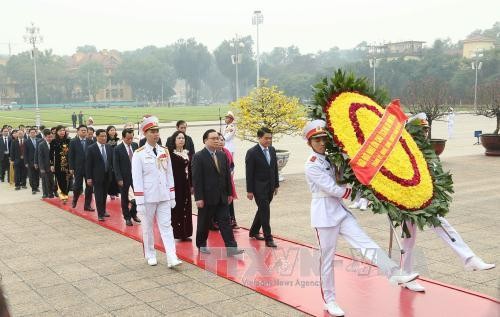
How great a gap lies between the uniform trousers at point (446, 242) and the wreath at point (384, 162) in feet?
1.03

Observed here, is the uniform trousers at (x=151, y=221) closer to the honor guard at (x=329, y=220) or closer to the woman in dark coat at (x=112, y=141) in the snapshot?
the honor guard at (x=329, y=220)

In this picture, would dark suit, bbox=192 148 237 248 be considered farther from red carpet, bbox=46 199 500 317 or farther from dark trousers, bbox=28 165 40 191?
dark trousers, bbox=28 165 40 191

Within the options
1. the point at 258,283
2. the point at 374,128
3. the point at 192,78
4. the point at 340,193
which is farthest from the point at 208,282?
the point at 192,78

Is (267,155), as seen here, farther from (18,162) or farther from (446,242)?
(18,162)

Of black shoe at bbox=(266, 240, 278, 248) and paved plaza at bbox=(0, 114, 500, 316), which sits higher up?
black shoe at bbox=(266, 240, 278, 248)

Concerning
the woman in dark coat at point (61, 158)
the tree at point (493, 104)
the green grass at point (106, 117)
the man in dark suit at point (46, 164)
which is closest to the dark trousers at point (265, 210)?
the woman in dark coat at point (61, 158)

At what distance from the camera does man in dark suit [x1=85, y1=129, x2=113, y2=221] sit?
9.73 metres

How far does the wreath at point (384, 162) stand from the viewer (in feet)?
16.7

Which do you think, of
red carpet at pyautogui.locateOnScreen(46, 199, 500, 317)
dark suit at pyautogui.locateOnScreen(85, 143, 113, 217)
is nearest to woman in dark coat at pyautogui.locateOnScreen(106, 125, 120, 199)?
dark suit at pyautogui.locateOnScreen(85, 143, 113, 217)

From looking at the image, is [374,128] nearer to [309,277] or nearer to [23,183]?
[309,277]

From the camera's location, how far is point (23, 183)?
564 inches

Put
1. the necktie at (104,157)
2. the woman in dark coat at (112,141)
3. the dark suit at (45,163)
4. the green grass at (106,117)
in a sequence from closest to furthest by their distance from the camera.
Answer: the necktie at (104,157) < the woman in dark coat at (112,141) < the dark suit at (45,163) < the green grass at (106,117)

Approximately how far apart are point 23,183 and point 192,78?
11067 centimetres

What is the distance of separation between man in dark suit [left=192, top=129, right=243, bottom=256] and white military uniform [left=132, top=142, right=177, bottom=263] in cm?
36
